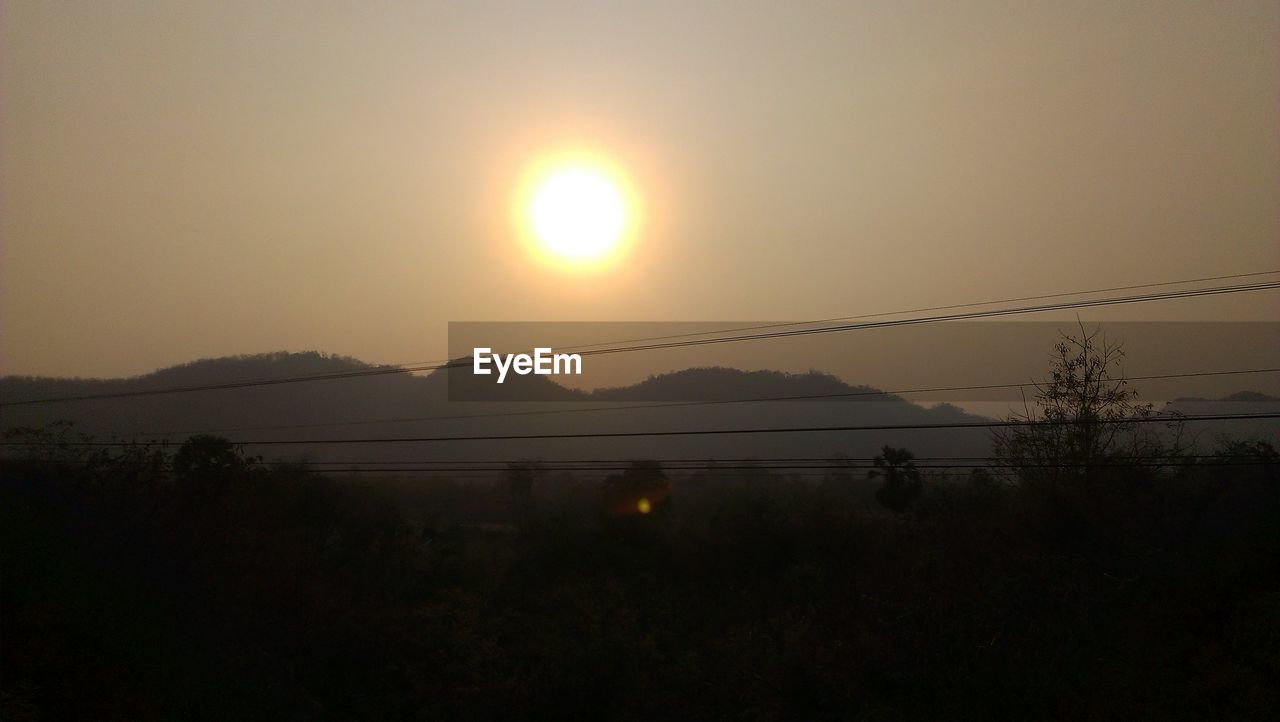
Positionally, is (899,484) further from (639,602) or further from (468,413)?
(468,413)

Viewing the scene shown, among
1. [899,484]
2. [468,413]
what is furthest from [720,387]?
[468,413]

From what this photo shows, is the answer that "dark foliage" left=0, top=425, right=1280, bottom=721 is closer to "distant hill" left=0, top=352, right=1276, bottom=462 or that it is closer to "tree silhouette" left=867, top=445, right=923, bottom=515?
"tree silhouette" left=867, top=445, right=923, bottom=515

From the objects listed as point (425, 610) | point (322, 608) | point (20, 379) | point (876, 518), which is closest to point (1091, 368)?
point (876, 518)

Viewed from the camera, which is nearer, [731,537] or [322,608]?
[322,608]

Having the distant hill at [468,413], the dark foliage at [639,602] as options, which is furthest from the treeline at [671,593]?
the distant hill at [468,413]

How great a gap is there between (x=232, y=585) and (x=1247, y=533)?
35891mm

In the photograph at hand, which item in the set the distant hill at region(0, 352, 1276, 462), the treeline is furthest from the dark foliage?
the distant hill at region(0, 352, 1276, 462)

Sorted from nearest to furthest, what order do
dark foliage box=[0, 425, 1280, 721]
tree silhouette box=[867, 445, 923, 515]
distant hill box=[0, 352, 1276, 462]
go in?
dark foliage box=[0, 425, 1280, 721] < tree silhouette box=[867, 445, 923, 515] < distant hill box=[0, 352, 1276, 462]

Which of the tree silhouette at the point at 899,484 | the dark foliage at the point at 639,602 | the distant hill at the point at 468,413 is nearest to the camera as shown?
the dark foliage at the point at 639,602

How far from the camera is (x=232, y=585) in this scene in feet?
105

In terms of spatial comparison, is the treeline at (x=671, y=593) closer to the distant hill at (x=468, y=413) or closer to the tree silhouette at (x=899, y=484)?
the tree silhouette at (x=899, y=484)

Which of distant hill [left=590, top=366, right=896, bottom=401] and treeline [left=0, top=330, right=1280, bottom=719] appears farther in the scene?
distant hill [left=590, top=366, right=896, bottom=401]

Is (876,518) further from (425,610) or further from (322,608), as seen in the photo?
(322,608)

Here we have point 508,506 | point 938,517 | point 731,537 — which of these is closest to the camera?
point 938,517
